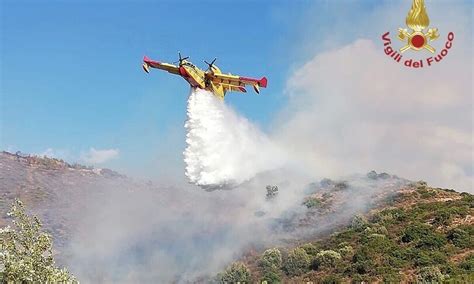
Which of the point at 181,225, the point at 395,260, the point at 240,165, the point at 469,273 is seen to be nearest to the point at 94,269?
the point at 181,225

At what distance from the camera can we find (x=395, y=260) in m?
80.4

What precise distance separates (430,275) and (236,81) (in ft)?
118

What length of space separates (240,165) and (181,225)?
70614mm

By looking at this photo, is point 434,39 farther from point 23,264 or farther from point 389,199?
point 389,199

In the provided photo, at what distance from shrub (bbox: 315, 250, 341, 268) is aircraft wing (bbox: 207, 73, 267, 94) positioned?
37.4m

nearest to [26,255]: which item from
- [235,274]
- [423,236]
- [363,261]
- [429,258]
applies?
[235,274]

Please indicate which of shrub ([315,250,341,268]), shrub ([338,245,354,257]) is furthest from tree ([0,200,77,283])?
shrub ([338,245,354,257])

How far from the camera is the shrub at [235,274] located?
3372 inches

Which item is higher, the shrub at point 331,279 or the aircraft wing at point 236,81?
the aircraft wing at point 236,81

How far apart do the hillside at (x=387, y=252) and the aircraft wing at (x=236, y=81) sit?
32.7 m

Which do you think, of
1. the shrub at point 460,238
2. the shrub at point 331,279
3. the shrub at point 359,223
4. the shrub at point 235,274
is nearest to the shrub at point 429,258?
the shrub at point 460,238

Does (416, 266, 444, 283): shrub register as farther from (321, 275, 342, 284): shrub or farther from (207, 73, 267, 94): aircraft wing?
(207, 73, 267, 94): aircraft wing

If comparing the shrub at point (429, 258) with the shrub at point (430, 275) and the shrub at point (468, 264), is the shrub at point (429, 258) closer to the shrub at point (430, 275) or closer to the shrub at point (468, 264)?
the shrub at point (468, 264)

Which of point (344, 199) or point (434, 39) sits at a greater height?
point (344, 199)
